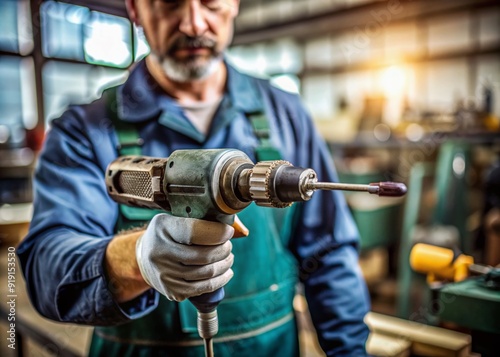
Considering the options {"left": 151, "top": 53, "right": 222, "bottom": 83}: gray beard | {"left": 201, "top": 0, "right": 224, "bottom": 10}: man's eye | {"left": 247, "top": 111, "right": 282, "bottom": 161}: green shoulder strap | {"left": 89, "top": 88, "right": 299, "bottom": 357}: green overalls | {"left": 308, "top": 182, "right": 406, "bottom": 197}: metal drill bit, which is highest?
{"left": 201, "top": 0, "right": 224, "bottom": 10}: man's eye

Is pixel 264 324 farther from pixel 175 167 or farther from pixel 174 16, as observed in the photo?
pixel 174 16

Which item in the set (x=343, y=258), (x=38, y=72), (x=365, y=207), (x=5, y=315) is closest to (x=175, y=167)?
(x=343, y=258)

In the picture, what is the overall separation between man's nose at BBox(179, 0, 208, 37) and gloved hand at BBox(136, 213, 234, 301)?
1.25 ft

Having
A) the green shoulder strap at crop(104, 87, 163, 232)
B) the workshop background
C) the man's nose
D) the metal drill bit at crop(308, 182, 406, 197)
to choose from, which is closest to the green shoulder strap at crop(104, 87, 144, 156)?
the green shoulder strap at crop(104, 87, 163, 232)

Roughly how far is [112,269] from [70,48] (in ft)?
1.84

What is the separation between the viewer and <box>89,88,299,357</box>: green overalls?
33.6 inches

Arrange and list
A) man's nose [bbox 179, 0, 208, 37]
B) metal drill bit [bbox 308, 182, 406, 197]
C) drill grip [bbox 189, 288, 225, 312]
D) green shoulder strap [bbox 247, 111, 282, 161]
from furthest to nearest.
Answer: green shoulder strap [bbox 247, 111, 282, 161], man's nose [bbox 179, 0, 208, 37], drill grip [bbox 189, 288, 225, 312], metal drill bit [bbox 308, 182, 406, 197]

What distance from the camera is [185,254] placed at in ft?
1.98

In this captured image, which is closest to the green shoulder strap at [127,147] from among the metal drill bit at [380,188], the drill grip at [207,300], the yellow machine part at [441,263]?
the drill grip at [207,300]

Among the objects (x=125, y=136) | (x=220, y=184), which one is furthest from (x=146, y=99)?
(x=220, y=184)

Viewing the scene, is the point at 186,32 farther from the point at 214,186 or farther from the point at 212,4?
the point at 214,186

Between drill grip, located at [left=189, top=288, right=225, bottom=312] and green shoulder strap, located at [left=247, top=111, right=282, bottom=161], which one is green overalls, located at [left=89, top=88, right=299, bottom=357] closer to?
green shoulder strap, located at [left=247, top=111, right=282, bottom=161]

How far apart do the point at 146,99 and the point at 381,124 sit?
3.20 metres

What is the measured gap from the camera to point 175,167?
2.04 feet
